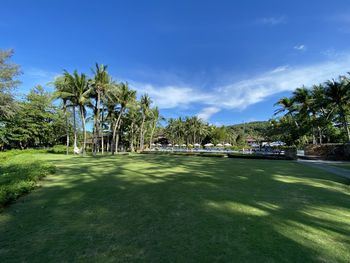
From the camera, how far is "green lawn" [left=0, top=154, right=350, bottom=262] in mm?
3182

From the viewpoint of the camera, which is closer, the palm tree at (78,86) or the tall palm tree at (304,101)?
the palm tree at (78,86)

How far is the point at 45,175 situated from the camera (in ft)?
31.5

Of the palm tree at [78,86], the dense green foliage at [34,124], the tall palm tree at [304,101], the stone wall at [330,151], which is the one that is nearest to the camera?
the stone wall at [330,151]

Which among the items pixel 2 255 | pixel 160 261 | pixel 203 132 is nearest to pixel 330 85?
pixel 160 261

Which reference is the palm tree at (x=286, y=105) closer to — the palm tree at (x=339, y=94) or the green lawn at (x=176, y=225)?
the palm tree at (x=339, y=94)

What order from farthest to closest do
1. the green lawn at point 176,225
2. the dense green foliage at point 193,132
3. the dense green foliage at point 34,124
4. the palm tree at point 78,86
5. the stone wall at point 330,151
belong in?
1. the dense green foliage at point 193,132
2. the dense green foliage at point 34,124
3. the palm tree at point 78,86
4. the stone wall at point 330,151
5. the green lawn at point 176,225

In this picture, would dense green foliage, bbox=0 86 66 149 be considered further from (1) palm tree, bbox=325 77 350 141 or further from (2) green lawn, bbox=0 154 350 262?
(1) palm tree, bbox=325 77 350 141

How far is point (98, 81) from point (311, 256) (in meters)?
29.7

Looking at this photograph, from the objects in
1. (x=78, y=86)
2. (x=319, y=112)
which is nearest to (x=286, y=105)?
(x=319, y=112)

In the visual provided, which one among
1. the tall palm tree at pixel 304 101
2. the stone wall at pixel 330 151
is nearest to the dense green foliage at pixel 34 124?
the stone wall at pixel 330 151

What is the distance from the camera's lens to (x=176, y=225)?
4.22 m

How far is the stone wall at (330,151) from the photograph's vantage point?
2173 centimetres

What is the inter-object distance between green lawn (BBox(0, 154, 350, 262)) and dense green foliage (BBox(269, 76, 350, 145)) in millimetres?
21464

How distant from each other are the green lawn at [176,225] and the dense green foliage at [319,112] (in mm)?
21464
